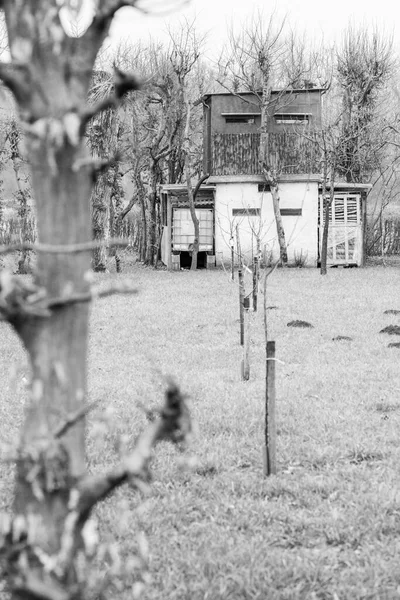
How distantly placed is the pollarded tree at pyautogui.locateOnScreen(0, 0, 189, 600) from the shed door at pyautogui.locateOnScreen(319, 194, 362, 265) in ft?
114

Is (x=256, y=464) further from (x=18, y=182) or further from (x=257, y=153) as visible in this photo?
(x=257, y=153)

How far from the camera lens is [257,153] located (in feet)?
123

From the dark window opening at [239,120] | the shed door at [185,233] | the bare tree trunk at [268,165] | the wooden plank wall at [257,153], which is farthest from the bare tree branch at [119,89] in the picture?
the dark window opening at [239,120]

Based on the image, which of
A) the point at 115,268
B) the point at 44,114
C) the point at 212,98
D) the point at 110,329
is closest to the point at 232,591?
the point at 44,114

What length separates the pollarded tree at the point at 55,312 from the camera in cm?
253

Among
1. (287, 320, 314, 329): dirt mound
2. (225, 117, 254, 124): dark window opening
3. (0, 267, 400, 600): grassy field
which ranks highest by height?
(225, 117, 254, 124): dark window opening

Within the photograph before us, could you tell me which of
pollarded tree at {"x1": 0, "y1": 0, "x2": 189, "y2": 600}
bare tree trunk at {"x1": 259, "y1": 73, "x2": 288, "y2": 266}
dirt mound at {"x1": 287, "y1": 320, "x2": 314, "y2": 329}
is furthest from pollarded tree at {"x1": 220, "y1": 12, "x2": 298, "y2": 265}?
pollarded tree at {"x1": 0, "y1": 0, "x2": 189, "y2": 600}

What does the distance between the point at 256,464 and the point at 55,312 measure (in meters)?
5.39

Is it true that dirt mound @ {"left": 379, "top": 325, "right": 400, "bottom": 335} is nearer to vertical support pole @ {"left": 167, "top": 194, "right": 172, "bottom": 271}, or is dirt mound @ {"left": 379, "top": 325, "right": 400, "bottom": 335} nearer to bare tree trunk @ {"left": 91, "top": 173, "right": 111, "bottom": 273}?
bare tree trunk @ {"left": 91, "top": 173, "right": 111, "bottom": 273}

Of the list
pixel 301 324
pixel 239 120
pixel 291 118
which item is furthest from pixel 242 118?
pixel 301 324

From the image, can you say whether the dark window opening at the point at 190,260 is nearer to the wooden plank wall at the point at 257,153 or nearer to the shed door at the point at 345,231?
the wooden plank wall at the point at 257,153

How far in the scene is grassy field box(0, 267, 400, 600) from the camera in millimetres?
5242

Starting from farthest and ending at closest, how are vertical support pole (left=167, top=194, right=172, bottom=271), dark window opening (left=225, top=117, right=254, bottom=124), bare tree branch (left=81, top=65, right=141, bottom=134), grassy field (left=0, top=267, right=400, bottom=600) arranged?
dark window opening (left=225, top=117, right=254, bottom=124)
vertical support pole (left=167, top=194, right=172, bottom=271)
grassy field (left=0, top=267, right=400, bottom=600)
bare tree branch (left=81, top=65, right=141, bottom=134)

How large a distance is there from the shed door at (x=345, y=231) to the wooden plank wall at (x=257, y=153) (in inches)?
79.5
